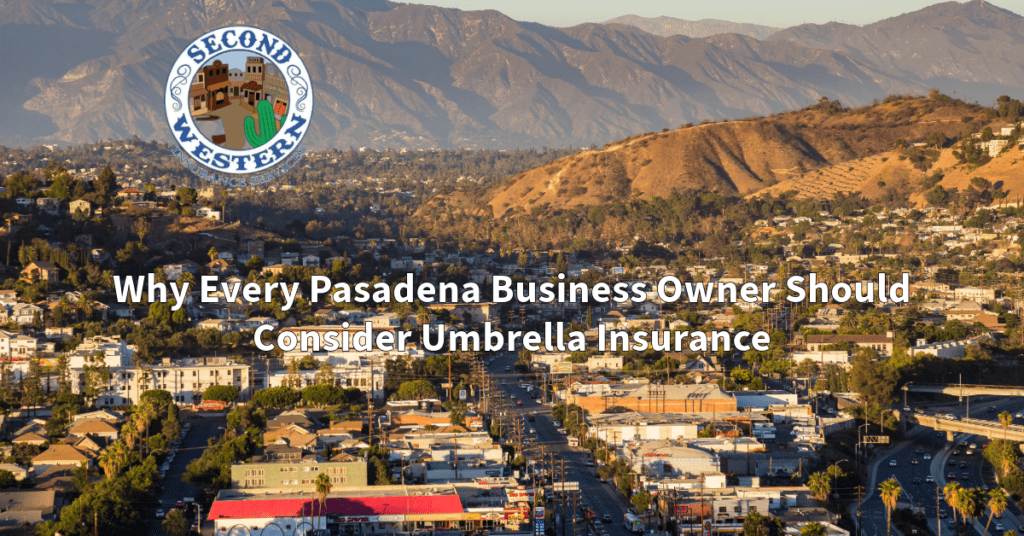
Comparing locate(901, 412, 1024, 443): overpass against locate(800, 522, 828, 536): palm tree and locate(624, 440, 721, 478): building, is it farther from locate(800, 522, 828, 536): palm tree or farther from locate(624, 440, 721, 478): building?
locate(800, 522, 828, 536): palm tree

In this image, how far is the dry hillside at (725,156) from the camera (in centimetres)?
16462

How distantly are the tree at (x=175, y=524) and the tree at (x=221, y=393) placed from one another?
825 inches

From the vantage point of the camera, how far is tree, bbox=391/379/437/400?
63281 mm

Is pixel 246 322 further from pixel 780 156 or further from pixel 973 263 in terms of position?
pixel 780 156

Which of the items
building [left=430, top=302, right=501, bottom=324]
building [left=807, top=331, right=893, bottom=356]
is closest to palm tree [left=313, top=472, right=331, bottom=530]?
building [left=807, top=331, right=893, bottom=356]

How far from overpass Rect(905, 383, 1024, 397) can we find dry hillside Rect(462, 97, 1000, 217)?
90641 millimetres

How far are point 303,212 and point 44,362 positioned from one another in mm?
108591

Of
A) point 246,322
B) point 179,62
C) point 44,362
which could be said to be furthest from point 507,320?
point 179,62

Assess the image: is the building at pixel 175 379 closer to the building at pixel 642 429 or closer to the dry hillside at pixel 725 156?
the building at pixel 642 429

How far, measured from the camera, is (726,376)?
7106cm

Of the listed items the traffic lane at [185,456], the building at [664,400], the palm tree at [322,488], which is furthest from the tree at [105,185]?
the palm tree at [322,488]

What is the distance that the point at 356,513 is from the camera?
1730 inches

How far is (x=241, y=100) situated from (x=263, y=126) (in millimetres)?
1292

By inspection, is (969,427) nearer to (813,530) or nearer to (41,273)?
(813,530)
